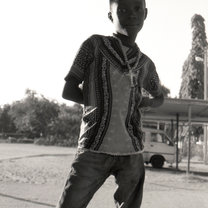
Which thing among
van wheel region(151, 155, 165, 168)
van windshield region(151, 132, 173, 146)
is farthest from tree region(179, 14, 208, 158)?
van wheel region(151, 155, 165, 168)

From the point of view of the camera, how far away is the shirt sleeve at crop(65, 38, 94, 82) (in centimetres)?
202

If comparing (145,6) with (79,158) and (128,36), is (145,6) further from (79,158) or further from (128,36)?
(79,158)

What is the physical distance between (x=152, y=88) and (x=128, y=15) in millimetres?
440

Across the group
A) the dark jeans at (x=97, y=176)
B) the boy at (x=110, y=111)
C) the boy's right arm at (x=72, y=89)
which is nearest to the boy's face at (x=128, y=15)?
the boy at (x=110, y=111)

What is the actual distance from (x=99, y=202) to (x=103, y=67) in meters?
6.20

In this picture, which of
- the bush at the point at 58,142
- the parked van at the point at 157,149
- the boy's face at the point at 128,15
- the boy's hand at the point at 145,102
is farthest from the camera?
the bush at the point at 58,142

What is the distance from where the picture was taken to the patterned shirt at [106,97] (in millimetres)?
2002

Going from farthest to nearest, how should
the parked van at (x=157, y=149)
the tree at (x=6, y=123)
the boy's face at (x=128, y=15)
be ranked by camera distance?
the tree at (x=6, y=123) → the parked van at (x=157, y=149) → the boy's face at (x=128, y=15)

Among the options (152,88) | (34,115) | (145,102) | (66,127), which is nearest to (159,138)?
(152,88)

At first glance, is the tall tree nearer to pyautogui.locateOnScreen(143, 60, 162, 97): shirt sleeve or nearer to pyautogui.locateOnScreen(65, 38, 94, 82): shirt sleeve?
pyautogui.locateOnScreen(143, 60, 162, 97): shirt sleeve

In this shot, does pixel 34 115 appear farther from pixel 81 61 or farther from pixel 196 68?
pixel 81 61

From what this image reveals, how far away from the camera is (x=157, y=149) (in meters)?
18.8

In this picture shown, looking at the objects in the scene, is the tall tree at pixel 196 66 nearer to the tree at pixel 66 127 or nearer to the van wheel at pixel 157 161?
the tree at pixel 66 127

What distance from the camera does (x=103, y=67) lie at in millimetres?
2027
